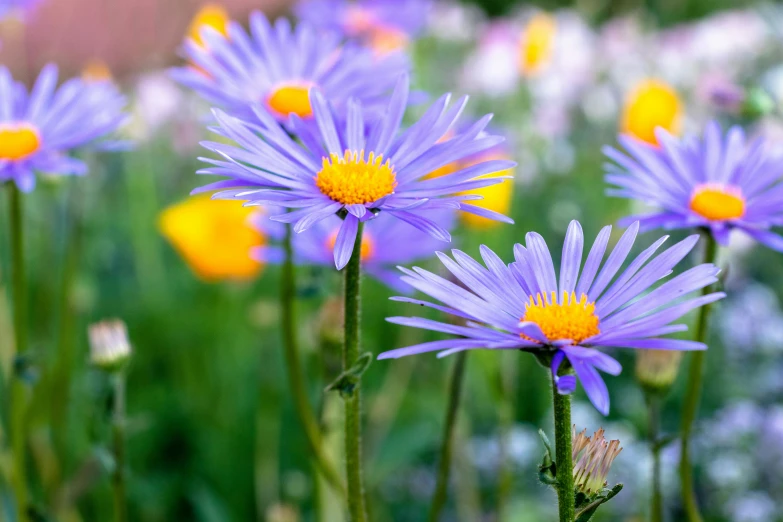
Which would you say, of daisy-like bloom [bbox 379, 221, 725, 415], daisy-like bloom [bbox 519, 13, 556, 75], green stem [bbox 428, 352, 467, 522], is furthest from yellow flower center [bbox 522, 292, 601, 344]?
daisy-like bloom [bbox 519, 13, 556, 75]

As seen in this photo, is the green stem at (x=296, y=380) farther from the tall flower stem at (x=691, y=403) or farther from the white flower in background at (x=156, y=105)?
the white flower in background at (x=156, y=105)

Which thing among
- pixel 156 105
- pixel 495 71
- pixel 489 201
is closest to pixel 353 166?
pixel 489 201

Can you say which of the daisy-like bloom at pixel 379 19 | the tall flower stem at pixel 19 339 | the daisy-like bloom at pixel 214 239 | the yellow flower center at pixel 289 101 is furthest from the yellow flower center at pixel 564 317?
the daisy-like bloom at pixel 379 19

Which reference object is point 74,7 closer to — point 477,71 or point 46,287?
point 477,71

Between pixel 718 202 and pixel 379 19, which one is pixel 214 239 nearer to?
pixel 379 19

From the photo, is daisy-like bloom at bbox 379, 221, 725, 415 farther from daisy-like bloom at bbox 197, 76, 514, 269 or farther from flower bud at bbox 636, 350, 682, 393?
flower bud at bbox 636, 350, 682, 393

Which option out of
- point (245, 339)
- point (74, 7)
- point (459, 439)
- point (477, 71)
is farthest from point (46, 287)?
point (74, 7)
